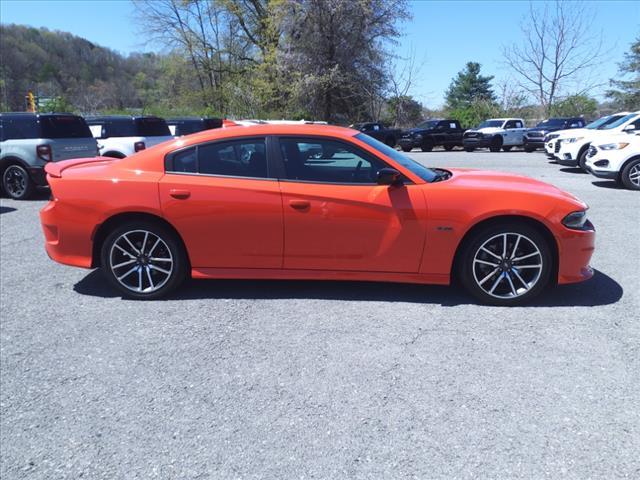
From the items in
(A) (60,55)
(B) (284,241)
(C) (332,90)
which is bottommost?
(B) (284,241)

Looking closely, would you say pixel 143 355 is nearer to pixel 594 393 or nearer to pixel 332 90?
pixel 594 393

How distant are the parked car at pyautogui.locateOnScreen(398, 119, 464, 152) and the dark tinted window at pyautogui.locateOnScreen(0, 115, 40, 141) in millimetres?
19450

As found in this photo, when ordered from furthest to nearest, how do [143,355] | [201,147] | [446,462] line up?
[201,147], [143,355], [446,462]

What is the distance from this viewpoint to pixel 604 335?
3.49 m

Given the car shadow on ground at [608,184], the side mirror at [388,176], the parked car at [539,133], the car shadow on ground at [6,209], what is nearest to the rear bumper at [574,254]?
the side mirror at [388,176]

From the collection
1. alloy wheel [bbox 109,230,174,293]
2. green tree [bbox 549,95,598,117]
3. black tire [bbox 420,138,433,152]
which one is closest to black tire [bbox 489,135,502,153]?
black tire [bbox 420,138,433,152]

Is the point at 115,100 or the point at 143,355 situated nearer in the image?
the point at 143,355

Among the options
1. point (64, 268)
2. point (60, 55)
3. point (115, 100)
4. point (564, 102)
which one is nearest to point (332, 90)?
point (564, 102)

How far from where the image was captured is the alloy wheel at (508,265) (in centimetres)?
397

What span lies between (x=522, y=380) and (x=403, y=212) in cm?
159

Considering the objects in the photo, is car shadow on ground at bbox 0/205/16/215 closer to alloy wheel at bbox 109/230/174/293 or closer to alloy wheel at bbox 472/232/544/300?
alloy wheel at bbox 109/230/174/293

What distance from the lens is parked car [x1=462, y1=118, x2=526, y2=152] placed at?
24922mm

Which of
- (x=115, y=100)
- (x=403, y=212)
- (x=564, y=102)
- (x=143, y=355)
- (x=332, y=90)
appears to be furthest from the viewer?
(x=115, y=100)

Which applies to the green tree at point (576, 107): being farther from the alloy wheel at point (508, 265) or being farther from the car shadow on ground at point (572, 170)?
the alloy wheel at point (508, 265)
